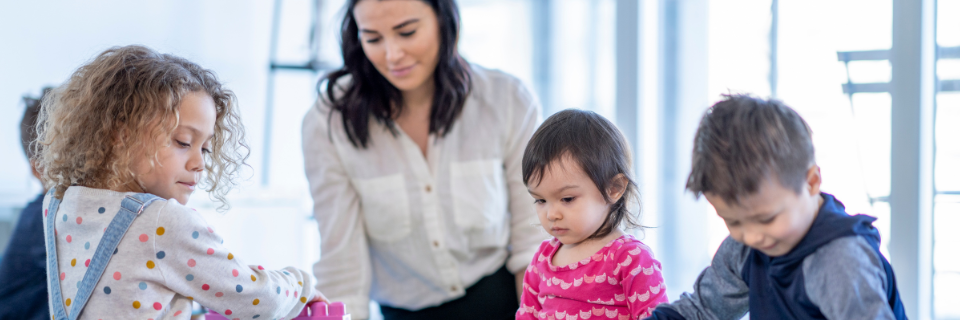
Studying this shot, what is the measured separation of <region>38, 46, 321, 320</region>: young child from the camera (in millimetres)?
887

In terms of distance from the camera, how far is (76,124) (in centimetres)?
94

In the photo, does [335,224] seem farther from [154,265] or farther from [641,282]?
[641,282]

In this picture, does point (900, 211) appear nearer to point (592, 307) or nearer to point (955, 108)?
point (955, 108)

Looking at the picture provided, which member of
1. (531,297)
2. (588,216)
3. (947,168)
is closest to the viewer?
(588,216)

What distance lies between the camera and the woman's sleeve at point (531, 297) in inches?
42.7

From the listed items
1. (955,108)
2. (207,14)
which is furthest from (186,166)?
(207,14)

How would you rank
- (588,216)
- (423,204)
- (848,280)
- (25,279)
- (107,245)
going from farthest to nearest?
(423,204) → (25,279) → (588,216) → (107,245) → (848,280)

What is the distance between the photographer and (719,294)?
0.92 meters

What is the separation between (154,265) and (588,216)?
0.60 m

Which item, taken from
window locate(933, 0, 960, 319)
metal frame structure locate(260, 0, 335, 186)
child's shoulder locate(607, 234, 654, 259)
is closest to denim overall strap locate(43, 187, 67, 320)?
child's shoulder locate(607, 234, 654, 259)

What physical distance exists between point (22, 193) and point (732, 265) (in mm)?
1760

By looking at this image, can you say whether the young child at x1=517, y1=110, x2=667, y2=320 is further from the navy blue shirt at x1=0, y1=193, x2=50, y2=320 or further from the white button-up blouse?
the navy blue shirt at x1=0, y1=193, x2=50, y2=320

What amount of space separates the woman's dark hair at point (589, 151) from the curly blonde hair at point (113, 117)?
1.70 ft

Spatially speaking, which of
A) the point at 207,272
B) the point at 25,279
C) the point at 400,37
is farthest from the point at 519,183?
the point at 25,279
